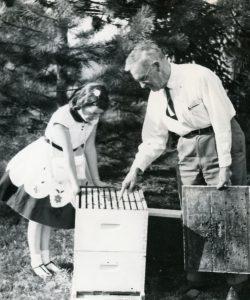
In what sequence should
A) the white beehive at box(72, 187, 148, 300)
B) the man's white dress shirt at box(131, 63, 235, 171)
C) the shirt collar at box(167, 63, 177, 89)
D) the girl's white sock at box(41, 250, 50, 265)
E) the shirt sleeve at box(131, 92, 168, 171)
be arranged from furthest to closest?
the girl's white sock at box(41, 250, 50, 265) < the shirt sleeve at box(131, 92, 168, 171) < the shirt collar at box(167, 63, 177, 89) < the man's white dress shirt at box(131, 63, 235, 171) < the white beehive at box(72, 187, 148, 300)

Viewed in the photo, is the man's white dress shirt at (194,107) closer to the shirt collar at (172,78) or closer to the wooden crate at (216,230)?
the shirt collar at (172,78)

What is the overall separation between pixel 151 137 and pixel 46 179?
837 mm

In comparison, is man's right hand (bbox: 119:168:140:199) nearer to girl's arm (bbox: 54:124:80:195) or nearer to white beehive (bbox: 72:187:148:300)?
white beehive (bbox: 72:187:148:300)

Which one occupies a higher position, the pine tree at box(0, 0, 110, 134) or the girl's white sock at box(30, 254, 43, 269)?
the pine tree at box(0, 0, 110, 134)

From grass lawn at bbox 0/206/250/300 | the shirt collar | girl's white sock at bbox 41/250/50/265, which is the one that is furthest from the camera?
girl's white sock at bbox 41/250/50/265

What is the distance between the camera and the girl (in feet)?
11.3

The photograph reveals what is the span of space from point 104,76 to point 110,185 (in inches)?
33.3

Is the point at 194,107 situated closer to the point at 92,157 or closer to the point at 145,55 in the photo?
the point at 145,55

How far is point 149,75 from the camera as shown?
3.15 meters

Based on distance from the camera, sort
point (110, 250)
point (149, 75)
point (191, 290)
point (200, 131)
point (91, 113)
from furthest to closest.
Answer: point (91, 113), point (191, 290), point (200, 131), point (149, 75), point (110, 250)

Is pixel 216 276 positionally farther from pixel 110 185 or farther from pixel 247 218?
pixel 110 185

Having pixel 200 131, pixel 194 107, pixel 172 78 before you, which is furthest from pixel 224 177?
pixel 172 78

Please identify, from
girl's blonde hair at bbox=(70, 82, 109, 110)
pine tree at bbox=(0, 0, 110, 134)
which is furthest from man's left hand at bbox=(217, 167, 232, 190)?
pine tree at bbox=(0, 0, 110, 134)

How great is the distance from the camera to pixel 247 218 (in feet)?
10.6
